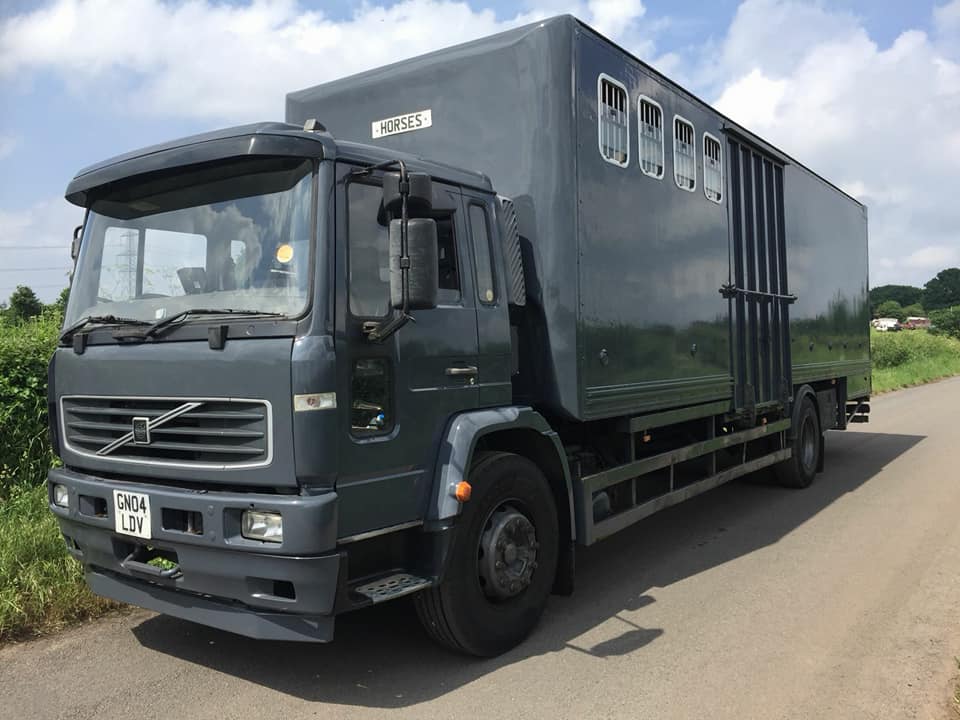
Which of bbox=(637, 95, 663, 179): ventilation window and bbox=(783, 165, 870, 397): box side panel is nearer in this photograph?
bbox=(637, 95, 663, 179): ventilation window

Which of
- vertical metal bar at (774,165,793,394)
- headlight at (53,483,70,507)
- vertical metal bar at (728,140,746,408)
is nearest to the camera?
headlight at (53,483,70,507)

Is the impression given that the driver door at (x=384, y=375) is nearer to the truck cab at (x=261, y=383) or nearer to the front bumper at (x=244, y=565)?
the truck cab at (x=261, y=383)

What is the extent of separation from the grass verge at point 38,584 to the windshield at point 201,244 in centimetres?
160

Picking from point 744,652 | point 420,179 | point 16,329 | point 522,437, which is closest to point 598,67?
point 420,179

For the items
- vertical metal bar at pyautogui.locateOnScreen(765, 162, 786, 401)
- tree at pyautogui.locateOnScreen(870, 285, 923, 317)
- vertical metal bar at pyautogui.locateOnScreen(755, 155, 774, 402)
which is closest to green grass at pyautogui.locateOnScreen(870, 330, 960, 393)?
vertical metal bar at pyautogui.locateOnScreen(765, 162, 786, 401)

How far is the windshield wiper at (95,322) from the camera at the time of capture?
3736 millimetres

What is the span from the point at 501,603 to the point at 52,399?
255 cm

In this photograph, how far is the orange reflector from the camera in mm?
3693

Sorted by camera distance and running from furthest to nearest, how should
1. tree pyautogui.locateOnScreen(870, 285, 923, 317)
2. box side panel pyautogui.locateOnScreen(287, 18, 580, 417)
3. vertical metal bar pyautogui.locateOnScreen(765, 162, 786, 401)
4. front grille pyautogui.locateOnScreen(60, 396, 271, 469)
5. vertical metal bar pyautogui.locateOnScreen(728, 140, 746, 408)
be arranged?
tree pyautogui.locateOnScreen(870, 285, 923, 317), vertical metal bar pyautogui.locateOnScreen(765, 162, 786, 401), vertical metal bar pyautogui.locateOnScreen(728, 140, 746, 408), box side panel pyautogui.locateOnScreen(287, 18, 580, 417), front grille pyautogui.locateOnScreen(60, 396, 271, 469)

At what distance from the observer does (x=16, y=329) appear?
6.59 m

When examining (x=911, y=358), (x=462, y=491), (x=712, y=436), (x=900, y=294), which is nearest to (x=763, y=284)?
(x=712, y=436)

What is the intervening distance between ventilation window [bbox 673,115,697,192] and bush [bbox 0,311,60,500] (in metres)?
5.04

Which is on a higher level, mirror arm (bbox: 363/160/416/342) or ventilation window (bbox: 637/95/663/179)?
ventilation window (bbox: 637/95/663/179)

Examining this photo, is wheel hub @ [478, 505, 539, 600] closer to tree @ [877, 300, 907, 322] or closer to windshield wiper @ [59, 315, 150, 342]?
windshield wiper @ [59, 315, 150, 342]
